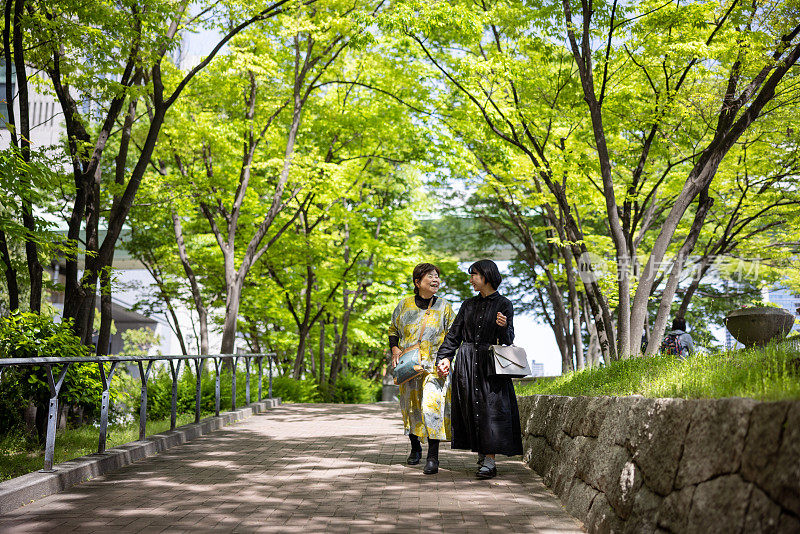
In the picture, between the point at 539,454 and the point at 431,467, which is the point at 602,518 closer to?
the point at 431,467

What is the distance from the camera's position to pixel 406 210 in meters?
24.2

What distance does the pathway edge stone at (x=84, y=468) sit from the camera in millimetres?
5047

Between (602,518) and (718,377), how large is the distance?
3.33ft

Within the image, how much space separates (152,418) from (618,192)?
1044 centimetres

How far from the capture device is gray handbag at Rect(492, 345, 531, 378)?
6.17 metres

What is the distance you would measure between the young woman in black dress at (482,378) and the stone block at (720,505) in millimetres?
3229

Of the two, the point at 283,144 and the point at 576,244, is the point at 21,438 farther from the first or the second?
the point at 283,144

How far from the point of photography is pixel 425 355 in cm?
689

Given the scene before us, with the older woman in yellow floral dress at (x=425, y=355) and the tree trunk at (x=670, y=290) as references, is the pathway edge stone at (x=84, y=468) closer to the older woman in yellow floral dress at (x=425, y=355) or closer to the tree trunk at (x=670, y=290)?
the older woman in yellow floral dress at (x=425, y=355)

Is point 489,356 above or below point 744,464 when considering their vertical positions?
above

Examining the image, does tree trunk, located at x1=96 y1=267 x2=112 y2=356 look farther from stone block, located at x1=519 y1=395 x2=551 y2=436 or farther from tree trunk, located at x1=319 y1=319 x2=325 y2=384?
tree trunk, located at x1=319 y1=319 x2=325 y2=384

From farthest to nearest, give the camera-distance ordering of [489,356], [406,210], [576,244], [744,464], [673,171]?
[406,210]
[673,171]
[576,244]
[489,356]
[744,464]

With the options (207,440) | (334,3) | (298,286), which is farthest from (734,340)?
(298,286)

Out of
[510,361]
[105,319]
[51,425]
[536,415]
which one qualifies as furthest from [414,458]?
[105,319]
